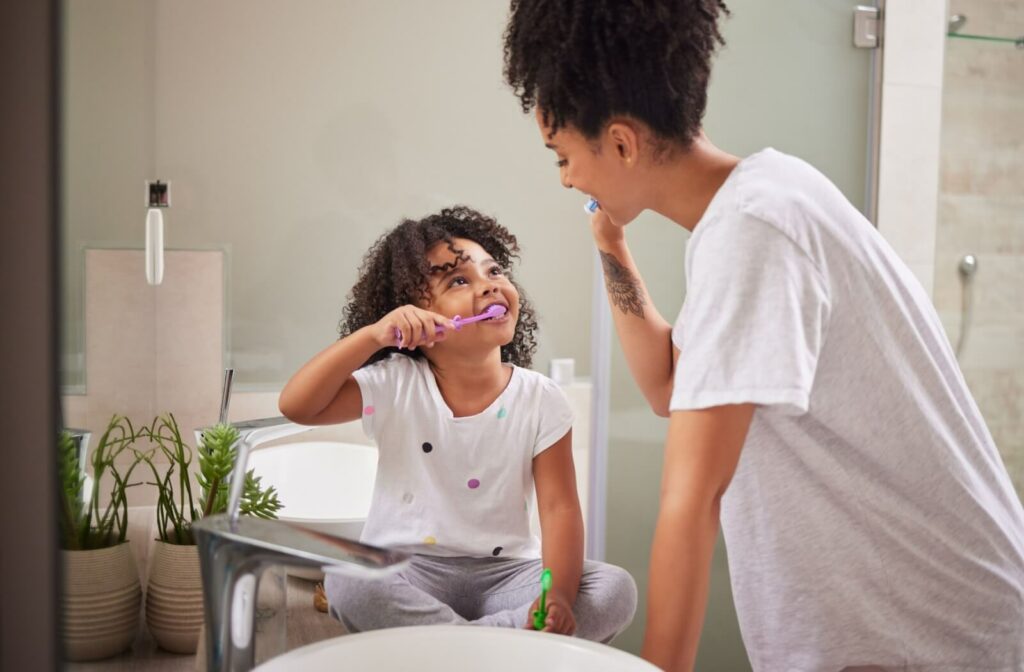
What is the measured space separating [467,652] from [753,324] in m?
0.37

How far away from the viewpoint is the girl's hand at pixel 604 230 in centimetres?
124

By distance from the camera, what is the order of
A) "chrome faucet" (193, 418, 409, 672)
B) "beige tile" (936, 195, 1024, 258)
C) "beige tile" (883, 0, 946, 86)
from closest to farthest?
"chrome faucet" (193, 418, 409, 672), "beige tile" (883, 0, 946, 86), "beige tile" (936, 195, 1024, 258)

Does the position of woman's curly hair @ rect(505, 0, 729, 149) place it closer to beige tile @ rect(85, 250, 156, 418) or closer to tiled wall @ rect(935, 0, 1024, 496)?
beige tile @ rect(85, 250, 156, 418)

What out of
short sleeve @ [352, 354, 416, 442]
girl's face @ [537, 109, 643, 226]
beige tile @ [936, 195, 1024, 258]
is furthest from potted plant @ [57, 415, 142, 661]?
beige tile @ [936, 195, 1024, 258]

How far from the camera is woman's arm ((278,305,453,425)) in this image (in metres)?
1.09

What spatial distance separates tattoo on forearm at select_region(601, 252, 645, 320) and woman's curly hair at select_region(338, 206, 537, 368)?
0.53ft

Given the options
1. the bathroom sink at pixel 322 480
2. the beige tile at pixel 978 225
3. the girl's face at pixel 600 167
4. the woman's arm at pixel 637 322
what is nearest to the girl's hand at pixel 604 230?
the woman's arm at pixel 637 322

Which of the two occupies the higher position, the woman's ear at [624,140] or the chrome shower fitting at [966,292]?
the woman's ear at [624,140]

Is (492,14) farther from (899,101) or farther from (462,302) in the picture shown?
(899,101)

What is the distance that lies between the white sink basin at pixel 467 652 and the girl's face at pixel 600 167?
0.43 metres

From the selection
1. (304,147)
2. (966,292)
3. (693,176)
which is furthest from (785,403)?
(966,292)

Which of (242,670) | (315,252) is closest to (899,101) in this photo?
(315,252)

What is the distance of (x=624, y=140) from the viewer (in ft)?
3.07

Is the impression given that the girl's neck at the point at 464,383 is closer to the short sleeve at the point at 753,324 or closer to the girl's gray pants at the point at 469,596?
the girl's gray pants at the point at 469,596
